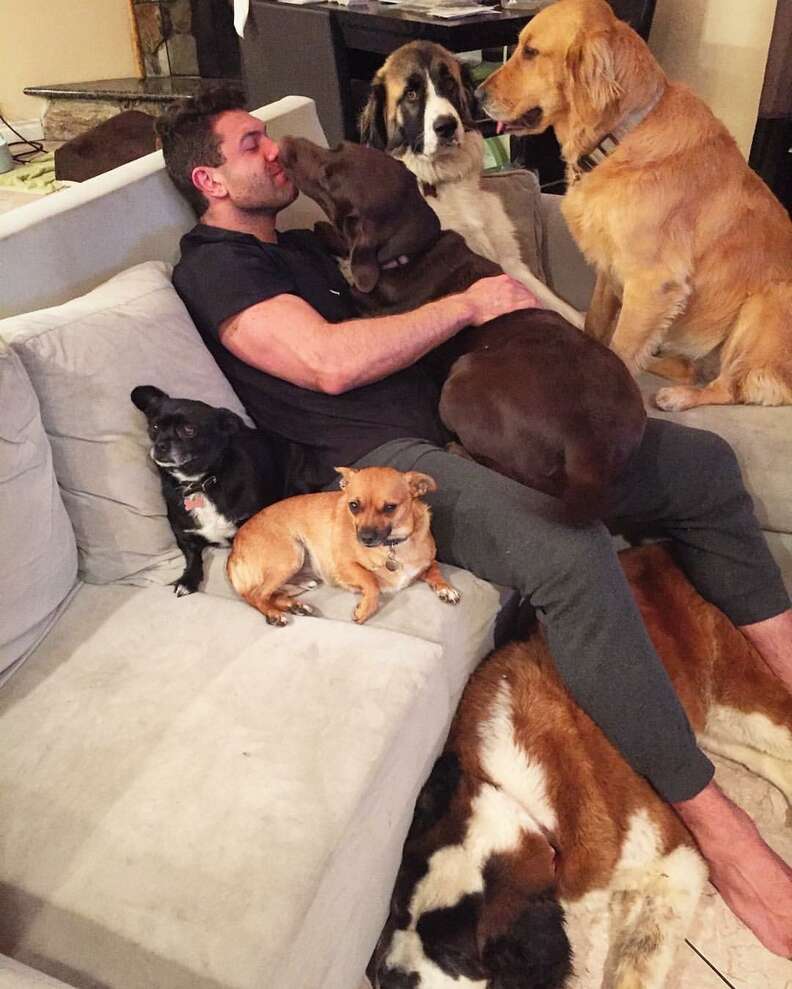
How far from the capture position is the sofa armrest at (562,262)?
7.85ft

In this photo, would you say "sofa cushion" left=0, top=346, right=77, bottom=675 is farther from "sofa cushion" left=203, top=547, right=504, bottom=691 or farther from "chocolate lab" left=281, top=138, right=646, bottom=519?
"chocolate lab" left=281, top=138, right=646, bottom=519

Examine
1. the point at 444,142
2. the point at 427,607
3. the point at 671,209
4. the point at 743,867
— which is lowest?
the point at 743,867

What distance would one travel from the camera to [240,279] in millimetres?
1547

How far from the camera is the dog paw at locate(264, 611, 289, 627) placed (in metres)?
1.33

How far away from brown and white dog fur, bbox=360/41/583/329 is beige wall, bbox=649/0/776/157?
184cm

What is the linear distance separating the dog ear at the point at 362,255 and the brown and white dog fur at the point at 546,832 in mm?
865

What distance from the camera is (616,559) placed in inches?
54.9

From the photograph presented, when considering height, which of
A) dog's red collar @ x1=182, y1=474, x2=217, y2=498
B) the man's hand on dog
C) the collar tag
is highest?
the man's hand on dog

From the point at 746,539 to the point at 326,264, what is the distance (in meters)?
1.14

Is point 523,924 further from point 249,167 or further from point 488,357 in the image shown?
point 249,167

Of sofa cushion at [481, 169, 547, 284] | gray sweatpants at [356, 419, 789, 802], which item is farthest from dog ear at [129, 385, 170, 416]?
sofa cushion at [481, 169, 547, 284]

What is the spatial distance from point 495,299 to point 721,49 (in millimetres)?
2633

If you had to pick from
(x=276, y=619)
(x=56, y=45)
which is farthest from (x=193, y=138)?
(x=56, y=45)

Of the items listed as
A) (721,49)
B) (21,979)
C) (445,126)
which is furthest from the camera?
(721,49)
